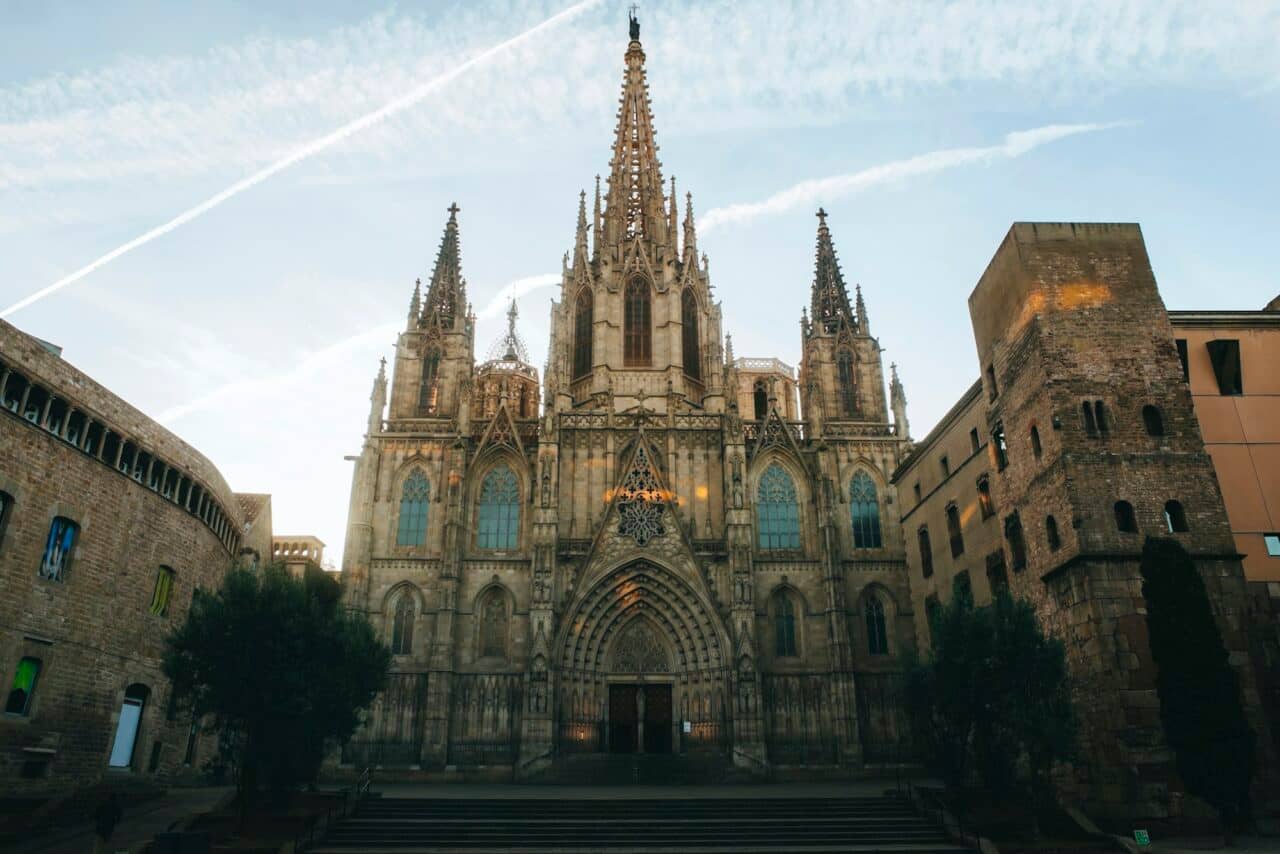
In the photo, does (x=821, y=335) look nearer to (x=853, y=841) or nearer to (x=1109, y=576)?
(x=1109, y=576)

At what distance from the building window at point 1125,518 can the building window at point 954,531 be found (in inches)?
320

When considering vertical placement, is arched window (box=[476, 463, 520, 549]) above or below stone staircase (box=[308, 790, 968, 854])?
above

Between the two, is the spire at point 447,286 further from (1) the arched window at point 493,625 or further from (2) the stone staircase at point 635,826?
(2) the stone staircase at point 635,826

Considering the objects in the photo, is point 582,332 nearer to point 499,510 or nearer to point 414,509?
point 499,510

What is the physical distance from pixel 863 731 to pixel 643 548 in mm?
11211

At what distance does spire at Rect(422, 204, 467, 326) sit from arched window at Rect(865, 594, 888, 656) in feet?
78.6

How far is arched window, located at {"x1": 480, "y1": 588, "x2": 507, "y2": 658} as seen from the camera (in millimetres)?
34000

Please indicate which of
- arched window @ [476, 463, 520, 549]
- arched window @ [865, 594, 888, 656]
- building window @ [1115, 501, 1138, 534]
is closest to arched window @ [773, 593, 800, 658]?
arched window @ [865, 594, 888, 656]

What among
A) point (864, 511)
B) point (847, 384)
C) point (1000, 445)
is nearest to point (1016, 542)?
point (1000, 445)

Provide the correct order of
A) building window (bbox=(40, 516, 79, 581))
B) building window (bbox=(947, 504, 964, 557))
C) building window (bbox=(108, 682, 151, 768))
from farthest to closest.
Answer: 1. building window (bbox=(947, 504, 964, 557))
2. building window (bbox=(108, 682, 151, 768))
3. building window (bbox=(40, 516, 79, 581))

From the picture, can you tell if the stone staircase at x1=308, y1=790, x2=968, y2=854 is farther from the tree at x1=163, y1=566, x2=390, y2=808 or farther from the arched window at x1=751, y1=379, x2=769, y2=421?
the arched window at x1=751, y1=379, x2=769, y2=421

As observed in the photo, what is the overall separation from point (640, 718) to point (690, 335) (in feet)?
61.1

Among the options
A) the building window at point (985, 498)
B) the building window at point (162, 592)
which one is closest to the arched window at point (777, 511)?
the building window at point (985, 498)

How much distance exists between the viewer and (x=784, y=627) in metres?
34.8
